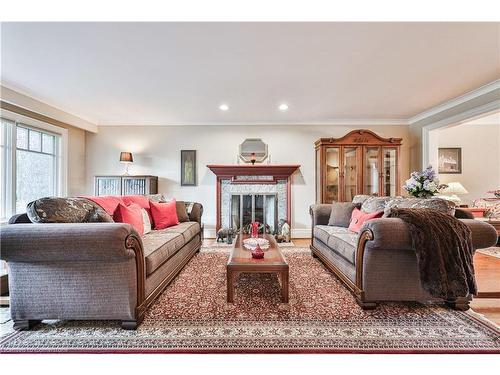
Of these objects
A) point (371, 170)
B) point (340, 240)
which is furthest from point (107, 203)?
point (371, 170)

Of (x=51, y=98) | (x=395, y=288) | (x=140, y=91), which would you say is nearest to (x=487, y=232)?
(x=395, y=288)

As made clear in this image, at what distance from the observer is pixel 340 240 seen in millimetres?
2568

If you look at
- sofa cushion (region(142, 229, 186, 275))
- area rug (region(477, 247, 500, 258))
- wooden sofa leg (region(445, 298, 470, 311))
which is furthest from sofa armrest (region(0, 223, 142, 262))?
area rug (region(477, 247, 500, 258))

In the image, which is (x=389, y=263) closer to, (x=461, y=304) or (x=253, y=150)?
(x=461, y=304)

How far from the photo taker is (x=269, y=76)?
3.10m

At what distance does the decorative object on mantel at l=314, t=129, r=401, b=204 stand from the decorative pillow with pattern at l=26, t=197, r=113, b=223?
3.75 metres

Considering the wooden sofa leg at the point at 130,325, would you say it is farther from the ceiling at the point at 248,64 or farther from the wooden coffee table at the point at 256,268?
the ceiling at the point at 248,64

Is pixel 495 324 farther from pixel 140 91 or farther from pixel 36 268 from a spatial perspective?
pixel 140 91

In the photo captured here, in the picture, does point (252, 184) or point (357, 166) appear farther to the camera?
point (252, 184)

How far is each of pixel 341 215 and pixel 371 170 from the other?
75.8 inches

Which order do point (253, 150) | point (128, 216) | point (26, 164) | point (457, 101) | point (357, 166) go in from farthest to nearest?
point (253, 150) < point (357, 166) < point (26, 164) < point (457, 101) < point (128, 216)

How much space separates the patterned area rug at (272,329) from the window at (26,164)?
304 centimetres

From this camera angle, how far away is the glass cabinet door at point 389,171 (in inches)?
190

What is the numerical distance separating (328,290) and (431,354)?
37.4 inches
